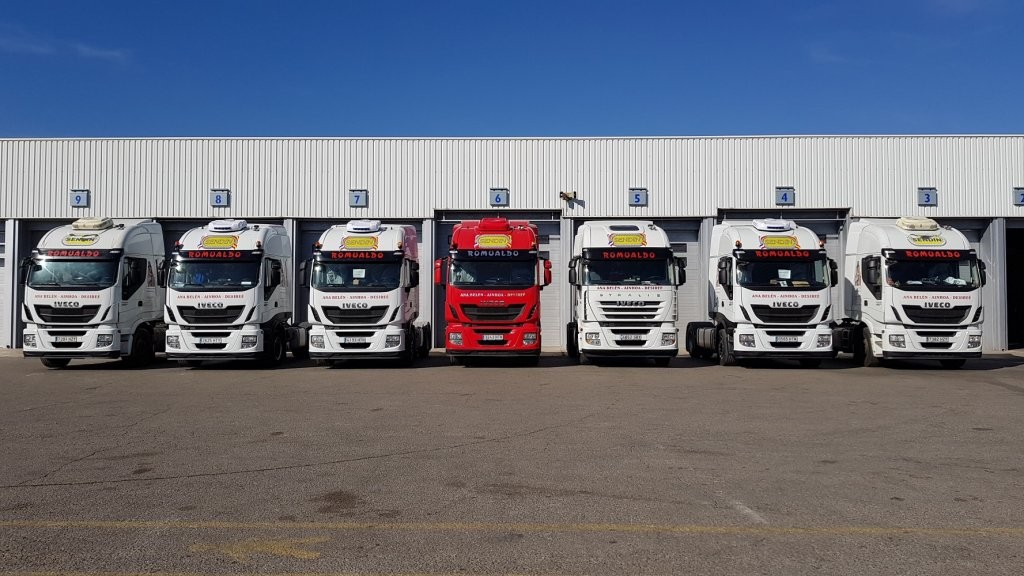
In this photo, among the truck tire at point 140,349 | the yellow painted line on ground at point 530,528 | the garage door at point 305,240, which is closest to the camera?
the yellow painted line on ground at point 530,528

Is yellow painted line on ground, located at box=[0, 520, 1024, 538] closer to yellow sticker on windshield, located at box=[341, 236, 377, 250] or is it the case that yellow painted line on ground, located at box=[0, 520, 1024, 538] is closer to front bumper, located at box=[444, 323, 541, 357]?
front bumper, located at box=[444, 323, 541, 357]

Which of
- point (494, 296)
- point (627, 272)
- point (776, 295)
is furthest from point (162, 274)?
point (776, 295)

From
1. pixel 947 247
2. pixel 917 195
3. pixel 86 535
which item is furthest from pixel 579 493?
pixel 917 195

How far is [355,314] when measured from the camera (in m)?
16.5

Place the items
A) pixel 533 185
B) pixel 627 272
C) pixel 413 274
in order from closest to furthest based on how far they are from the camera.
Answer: pixel 627 272
pixel 413 274
pixel 533 185

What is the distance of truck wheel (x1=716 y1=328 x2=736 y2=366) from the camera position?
685 inches

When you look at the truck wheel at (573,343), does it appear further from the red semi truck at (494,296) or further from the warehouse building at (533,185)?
the warehouse building at (533,185)

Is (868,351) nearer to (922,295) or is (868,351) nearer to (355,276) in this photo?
(922,295)

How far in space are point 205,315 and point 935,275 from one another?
15.1m

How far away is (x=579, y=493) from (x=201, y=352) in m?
12.5

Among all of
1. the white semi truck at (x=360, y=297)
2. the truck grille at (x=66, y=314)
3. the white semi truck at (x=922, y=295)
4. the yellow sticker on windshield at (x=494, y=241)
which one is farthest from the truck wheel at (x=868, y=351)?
the truck grille at (x=66, y=314)

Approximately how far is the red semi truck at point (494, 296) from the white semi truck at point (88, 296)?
21.6ft

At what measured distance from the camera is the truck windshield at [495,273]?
16.6 metres

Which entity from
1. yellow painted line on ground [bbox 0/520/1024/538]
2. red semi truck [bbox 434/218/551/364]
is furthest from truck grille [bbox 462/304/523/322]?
yellow painted line on ground [bbox 0/520/1024/538]
